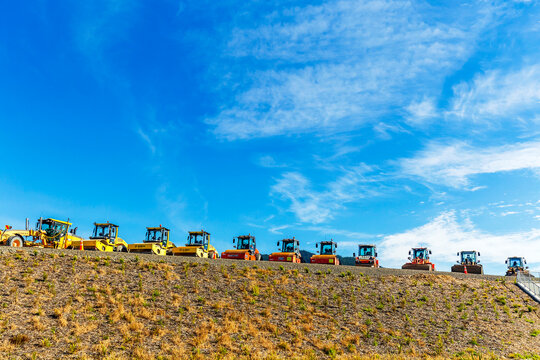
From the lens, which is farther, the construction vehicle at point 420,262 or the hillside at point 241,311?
the construction vehicle at point 420,262

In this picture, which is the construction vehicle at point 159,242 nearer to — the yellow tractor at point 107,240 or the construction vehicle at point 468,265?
the yellow tractor at point 107,240

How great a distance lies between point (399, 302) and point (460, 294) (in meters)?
5.25

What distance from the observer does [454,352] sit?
19766mm

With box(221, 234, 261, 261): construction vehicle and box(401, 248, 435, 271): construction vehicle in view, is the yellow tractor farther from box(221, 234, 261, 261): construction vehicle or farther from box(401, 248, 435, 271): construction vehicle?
box(401, 248, 435, 271): construction vehicle

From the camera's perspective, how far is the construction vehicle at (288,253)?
33.9 m

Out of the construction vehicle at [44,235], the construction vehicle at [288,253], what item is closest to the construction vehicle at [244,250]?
the construction vehicle at [288,253]

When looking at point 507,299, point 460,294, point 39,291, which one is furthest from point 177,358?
point 507,299

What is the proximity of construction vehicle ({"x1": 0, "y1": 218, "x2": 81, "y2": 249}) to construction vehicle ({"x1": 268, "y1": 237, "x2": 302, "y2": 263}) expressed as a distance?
1681cm

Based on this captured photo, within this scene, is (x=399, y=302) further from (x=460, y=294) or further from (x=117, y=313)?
(x=117, y=313)

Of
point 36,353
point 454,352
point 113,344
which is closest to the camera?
point 36,353

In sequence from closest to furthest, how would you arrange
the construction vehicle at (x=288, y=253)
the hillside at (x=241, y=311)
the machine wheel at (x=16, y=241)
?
the hillside at (x=241, y=311)
the machine wheel at (x=16, y=241)
the construction vehicle at (x=288, y=253)

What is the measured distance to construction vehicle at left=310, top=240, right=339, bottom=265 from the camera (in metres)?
33.6

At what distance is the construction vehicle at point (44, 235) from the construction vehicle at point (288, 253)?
16.8 meters

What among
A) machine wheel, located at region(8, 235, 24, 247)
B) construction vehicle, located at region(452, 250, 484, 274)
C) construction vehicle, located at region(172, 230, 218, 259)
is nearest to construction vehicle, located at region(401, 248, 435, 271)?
construction vehicle, located at region(452, 250, 484, 274)
